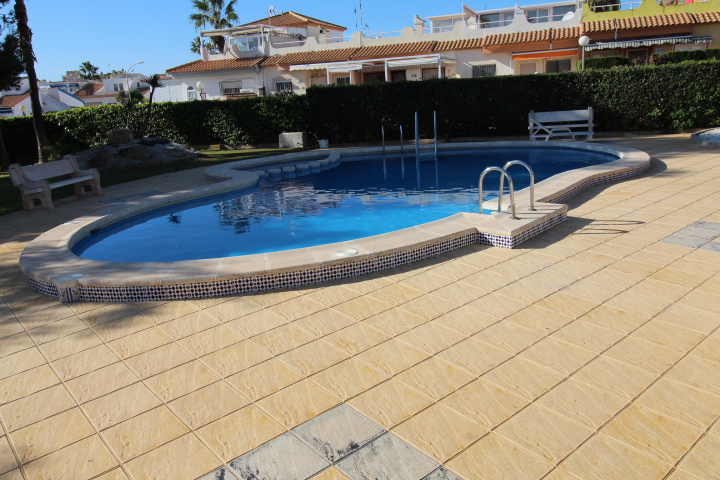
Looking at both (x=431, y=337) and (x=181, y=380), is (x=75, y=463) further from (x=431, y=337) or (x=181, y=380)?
(x=431, y=337)

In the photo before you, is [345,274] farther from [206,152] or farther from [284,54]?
[284,54]

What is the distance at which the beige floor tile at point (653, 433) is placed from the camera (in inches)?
105

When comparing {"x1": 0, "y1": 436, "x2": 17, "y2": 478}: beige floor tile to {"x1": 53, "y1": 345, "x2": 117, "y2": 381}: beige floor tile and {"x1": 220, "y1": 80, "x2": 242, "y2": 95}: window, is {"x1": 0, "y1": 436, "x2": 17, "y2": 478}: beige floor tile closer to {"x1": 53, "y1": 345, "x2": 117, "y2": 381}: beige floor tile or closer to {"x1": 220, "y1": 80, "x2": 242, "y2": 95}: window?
{"x1": 53, "y1": 345, "x2": 117, "y2": 381}: beige floor tile

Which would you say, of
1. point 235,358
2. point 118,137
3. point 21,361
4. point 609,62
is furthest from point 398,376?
point 609,62

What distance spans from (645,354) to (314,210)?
23.5ft

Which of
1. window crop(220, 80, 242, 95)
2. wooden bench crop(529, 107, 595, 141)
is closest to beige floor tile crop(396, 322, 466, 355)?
wooden bench crop(529, 107, 595, 141)

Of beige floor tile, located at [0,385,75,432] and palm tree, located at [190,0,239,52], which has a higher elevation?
palm tree, located at [190,0,239,52]

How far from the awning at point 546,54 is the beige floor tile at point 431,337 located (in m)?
29.4

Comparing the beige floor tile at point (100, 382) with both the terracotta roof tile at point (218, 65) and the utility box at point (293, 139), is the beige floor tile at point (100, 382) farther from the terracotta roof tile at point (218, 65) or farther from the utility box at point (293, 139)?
the terracotta roof tile at point (218, 65)

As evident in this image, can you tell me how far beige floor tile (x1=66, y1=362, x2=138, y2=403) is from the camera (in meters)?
3.52

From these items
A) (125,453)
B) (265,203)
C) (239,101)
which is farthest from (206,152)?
(125,453)

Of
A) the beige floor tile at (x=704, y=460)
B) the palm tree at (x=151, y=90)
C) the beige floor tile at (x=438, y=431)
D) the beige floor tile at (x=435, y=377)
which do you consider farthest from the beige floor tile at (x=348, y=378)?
the palm tree at (x=151, y=90)

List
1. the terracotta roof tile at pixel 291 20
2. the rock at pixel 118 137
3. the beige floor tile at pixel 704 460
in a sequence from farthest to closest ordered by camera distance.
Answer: the terracotta roof tile at pixel 291 20 → the rock at pixel 118 137 → the beige floor tile at pixel 704 460

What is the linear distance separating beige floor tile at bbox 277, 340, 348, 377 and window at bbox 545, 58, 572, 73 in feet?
99.5
